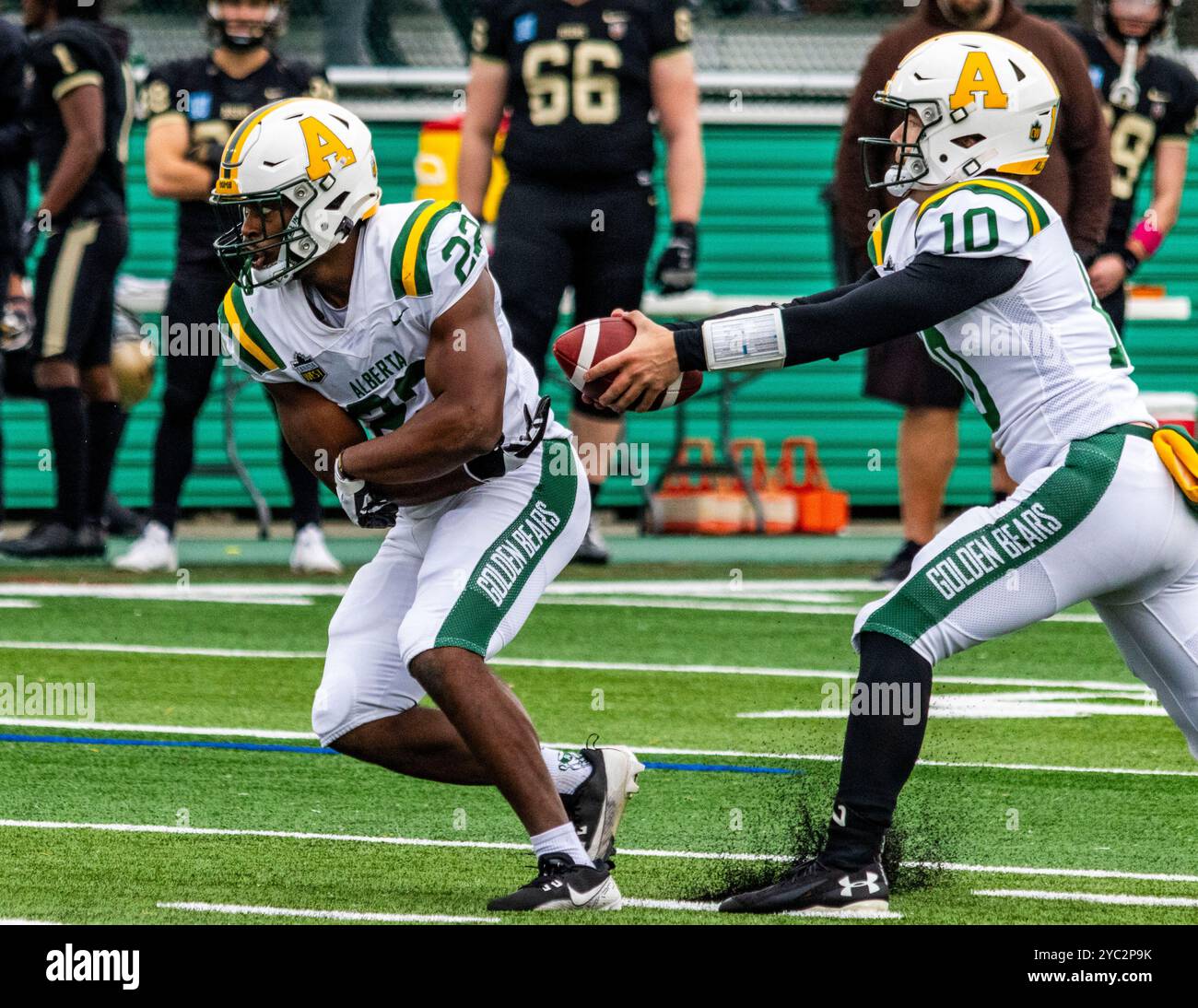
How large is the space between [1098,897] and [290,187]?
213cm

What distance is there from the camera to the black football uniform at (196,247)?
30.9 feet

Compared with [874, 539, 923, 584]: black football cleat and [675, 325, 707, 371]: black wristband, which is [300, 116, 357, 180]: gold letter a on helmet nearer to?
[675, 325, 707, 371]: black wristband

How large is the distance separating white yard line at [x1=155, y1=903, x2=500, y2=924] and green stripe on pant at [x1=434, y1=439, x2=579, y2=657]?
1.72ft

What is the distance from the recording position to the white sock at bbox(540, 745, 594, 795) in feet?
16.2

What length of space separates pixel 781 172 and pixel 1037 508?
961 cm

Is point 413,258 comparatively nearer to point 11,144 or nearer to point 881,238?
point 881,238

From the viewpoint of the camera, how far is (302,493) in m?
9.58

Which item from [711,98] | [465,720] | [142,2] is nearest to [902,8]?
[711,98]

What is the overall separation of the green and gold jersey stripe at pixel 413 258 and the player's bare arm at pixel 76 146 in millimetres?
5307

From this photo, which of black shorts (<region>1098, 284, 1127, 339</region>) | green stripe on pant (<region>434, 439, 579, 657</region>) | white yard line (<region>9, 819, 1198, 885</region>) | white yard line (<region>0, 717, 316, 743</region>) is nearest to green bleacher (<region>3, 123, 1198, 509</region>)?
black shorts (<region>1098, 284, 1127, 339</region>)

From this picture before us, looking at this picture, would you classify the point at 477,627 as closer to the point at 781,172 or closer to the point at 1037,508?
the point at 1037,508

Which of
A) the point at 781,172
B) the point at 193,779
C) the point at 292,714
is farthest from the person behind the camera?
the point at 781,172

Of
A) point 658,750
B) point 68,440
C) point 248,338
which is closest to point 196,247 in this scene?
point 68,440

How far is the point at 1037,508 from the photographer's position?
14.7ft
